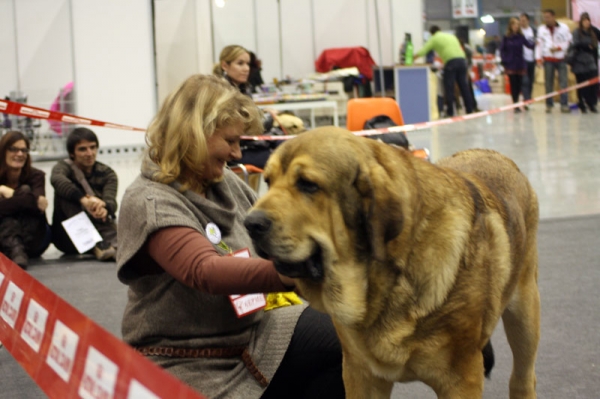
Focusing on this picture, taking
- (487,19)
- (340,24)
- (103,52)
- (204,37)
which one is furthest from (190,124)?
(487,19)

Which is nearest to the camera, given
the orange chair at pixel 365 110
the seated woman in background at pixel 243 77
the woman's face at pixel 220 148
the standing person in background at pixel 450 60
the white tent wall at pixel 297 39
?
the woman's face at pixel 220 148

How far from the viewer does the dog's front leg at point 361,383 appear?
209 centimetres

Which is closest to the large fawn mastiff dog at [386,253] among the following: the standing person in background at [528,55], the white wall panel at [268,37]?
the white wall panel at [268,37]

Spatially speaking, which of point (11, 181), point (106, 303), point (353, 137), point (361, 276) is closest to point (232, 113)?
point (353, 137)

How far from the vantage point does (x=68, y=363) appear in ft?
4.91

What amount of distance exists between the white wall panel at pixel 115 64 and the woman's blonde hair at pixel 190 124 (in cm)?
736

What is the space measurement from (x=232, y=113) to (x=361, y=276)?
0.67 meters

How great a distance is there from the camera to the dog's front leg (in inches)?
82.4

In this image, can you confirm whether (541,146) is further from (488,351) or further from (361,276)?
(361,276)

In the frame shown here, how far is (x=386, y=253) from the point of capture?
1.83 metres

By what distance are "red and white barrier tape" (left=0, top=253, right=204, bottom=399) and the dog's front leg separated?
2.75 ft

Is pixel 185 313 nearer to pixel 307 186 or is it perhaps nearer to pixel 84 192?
pixel 307 186

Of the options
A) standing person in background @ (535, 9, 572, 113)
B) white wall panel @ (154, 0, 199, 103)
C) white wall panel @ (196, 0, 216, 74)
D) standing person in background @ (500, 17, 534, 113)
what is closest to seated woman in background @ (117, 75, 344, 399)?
white wall panel @ (154, 0, 199, 103)

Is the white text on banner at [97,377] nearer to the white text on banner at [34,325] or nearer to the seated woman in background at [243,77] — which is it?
the white text on banner at [34,325]
